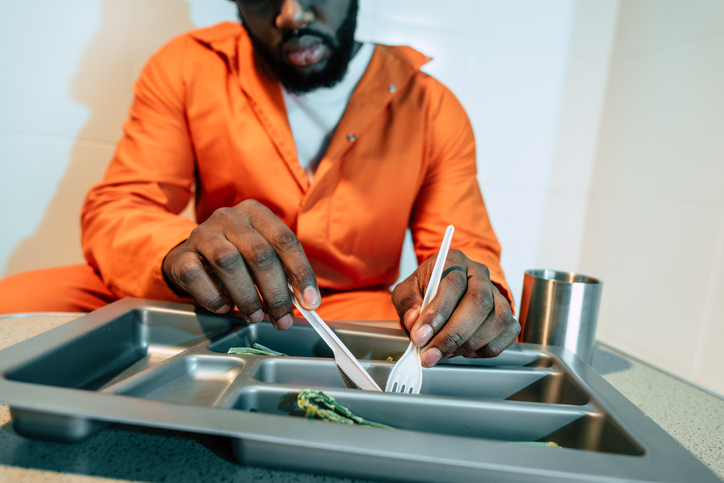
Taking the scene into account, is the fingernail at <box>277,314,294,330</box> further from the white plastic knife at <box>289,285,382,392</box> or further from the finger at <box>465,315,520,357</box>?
the finger at <box>465,315,520,357</box>

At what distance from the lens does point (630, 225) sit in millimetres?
1162

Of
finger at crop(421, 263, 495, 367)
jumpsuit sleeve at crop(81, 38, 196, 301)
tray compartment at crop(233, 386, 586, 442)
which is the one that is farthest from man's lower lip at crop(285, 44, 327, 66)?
tray compartment at crop(233, 386, 586, 442)

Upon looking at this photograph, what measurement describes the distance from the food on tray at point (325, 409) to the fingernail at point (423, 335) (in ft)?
0.34

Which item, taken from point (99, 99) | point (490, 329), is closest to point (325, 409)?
point (490, 329)

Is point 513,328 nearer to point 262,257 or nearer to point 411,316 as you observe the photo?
point 411,316

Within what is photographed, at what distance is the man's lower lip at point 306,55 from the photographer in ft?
2.94

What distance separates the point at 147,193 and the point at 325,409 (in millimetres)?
680

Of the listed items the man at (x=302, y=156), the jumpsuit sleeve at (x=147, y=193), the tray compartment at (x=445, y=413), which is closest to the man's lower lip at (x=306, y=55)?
the man at (x=302, y=156)

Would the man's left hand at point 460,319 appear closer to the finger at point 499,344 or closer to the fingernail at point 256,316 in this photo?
the finger at point 499,344

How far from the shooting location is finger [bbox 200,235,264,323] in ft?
1.52

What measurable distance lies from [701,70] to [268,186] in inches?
39.0

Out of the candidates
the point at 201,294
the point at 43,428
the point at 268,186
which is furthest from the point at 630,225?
the point at 43,428

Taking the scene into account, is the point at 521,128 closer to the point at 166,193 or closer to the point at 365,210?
the point at 365,210

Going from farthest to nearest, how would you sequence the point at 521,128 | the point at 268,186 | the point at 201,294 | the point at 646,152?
the point at 521,128
the point at 646,152
the point at 268,186
the point at 201,294
